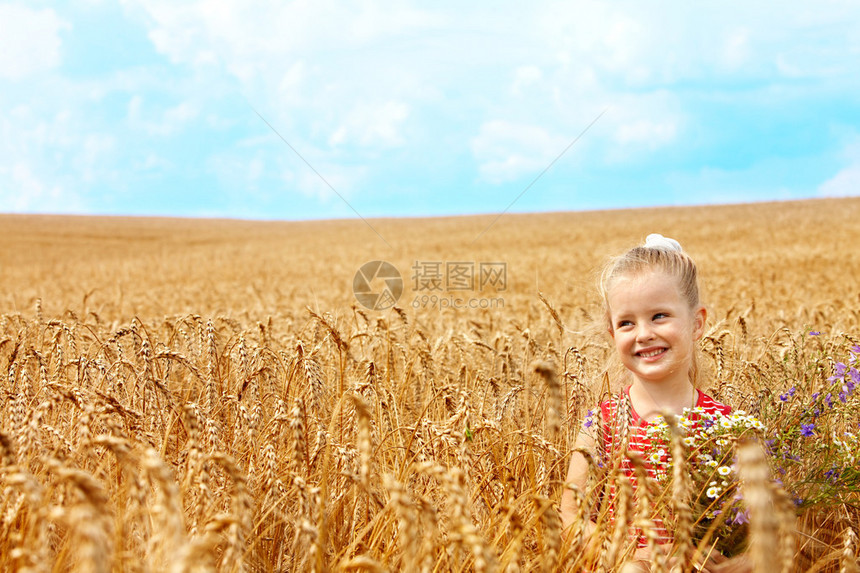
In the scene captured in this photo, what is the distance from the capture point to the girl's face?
7.79 ft

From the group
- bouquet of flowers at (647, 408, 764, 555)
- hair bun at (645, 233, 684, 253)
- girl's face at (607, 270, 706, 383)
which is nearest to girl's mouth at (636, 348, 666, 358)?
girl's face at (607, 270, 706, 383)

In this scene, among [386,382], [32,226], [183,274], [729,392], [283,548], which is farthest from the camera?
[32,226]

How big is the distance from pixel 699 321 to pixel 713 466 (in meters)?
0.73

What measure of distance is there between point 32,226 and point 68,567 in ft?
189

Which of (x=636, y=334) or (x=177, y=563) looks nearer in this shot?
(x=177, y=563)

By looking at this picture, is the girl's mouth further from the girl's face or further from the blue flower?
the blue flower

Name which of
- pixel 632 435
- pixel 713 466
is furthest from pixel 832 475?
pixel 632 435

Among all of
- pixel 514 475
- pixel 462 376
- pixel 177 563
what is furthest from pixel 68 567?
pixel 462 376

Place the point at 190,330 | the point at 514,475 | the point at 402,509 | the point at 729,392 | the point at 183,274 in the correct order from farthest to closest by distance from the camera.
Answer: the point at 183,274 → the point at 190,330 → the point at 729,392 → the point at 514,475 → the point at 402,509

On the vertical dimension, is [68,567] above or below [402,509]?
below

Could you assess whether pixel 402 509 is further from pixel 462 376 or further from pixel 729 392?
pixel 462 376

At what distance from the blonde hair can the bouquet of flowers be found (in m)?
0.30

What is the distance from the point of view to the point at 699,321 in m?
2.58

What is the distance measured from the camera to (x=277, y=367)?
3.39 m
